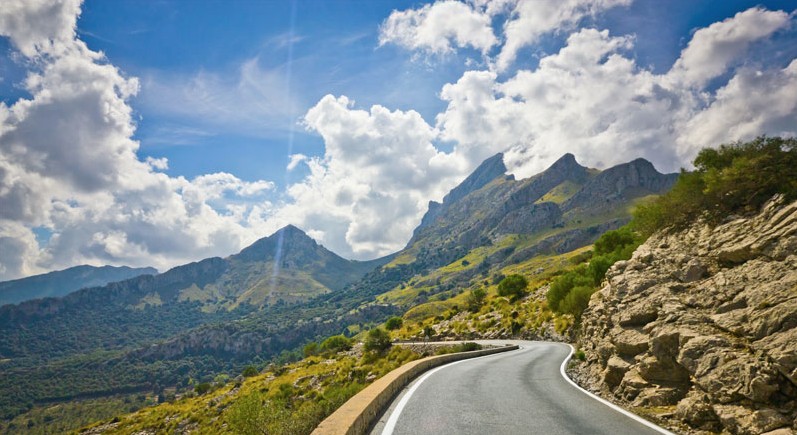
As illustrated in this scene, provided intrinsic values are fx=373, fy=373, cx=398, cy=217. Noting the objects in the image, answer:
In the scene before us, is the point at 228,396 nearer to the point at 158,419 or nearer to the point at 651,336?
the point at 158,419

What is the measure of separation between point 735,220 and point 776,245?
3.77 m

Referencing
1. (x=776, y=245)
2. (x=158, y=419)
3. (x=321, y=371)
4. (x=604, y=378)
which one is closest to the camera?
(x=776, y=245)

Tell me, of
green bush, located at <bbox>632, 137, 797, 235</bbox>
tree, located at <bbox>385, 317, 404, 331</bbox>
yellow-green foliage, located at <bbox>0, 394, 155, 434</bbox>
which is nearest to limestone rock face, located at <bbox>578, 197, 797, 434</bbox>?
green bush, located at <bbox>632, 137, 797, 235</bbox>

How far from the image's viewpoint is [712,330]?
1041 centimetres

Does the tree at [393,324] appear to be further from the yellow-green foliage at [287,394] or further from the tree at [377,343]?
the tree at [377,343]

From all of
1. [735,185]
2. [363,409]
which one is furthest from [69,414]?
[735,185]

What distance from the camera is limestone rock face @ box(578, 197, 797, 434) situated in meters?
8.11

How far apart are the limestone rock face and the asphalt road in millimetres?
1598

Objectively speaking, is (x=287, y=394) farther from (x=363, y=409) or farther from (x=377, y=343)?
(x=363, y=409)

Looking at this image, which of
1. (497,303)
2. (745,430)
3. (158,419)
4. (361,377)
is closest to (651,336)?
(745,430)

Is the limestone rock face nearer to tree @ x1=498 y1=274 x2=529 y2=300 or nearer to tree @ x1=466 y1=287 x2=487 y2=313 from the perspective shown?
tree @ x1=466 y1=287 x2=487 y2=313

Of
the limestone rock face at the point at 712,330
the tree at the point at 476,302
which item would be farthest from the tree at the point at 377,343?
the limestone rock face at the point at 712,330

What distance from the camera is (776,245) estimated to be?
1145 cm

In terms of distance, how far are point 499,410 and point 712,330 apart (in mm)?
6349
